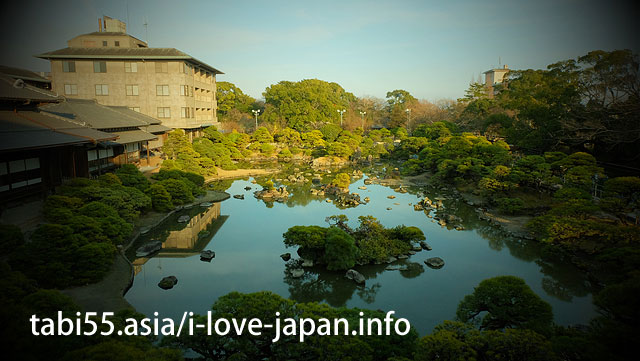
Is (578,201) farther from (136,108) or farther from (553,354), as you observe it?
(136,108)

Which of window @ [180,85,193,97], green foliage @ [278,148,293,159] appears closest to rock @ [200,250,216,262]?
window @ [180,85,193,97]

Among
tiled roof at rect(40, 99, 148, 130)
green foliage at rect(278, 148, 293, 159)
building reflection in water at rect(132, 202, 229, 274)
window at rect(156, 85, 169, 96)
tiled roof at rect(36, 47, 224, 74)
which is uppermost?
tiled roof at rect(36, 47, 224, 74)

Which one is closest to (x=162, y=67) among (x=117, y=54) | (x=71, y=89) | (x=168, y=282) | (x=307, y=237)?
(x=117, y=54)

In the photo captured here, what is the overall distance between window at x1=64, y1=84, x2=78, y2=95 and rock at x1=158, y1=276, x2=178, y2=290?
2913cm

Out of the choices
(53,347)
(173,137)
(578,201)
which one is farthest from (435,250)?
(173,137)

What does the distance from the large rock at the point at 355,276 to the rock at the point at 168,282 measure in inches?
229

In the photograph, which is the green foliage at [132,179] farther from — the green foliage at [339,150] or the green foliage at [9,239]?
the green foliage at [339,150]

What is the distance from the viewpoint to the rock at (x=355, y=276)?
475 inches

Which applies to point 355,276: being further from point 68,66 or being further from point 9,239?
point 68,66

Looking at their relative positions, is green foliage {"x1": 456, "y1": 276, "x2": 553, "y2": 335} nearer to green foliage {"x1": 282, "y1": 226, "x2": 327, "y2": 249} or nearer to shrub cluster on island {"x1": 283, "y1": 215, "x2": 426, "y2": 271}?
shrub cluster on island {"x1": 283, "y1": 215, "x2": 426, "y2": 271}

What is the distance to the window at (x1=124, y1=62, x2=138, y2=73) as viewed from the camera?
32156mm

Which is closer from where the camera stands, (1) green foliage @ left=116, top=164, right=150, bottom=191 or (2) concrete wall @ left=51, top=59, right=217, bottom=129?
(1) green foliage @ left=116, top=164, right=150, bottom=191

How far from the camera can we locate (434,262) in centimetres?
1366

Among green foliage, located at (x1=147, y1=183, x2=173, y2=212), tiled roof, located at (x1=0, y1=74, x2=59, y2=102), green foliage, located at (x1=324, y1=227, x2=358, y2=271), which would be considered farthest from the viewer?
green foliage, located at (x1=147, y1=183, x2=173, y2=212)
